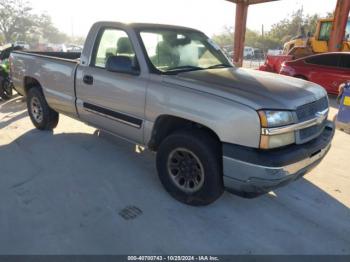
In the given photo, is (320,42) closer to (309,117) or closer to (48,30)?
(309,117)

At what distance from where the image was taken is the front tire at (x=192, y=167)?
312 cm

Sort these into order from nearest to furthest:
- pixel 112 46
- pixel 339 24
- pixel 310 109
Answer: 1. pixel 310 109
2. pixel 112 46
3. pixel 339 24

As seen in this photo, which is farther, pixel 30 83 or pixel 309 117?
pixel 30 83

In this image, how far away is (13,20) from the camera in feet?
214

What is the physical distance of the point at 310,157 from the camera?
10.3 feet

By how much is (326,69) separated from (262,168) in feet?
28.3

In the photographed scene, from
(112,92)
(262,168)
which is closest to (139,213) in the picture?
(262,168)

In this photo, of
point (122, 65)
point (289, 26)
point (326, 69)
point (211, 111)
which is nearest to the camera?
point (211, 111)

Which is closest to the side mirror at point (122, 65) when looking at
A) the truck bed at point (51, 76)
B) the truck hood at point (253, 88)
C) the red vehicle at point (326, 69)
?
the truck hood at point (253, 88)

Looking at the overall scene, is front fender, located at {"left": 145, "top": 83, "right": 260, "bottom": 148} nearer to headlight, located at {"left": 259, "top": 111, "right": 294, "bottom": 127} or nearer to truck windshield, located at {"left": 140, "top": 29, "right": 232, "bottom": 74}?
headlight, located at {"left": 259, "top": 111, "right": 294, "bottom": 127}

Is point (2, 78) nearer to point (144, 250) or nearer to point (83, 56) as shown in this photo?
point (83, 56)

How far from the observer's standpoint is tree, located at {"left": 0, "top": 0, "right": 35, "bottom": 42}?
63250 millimetres

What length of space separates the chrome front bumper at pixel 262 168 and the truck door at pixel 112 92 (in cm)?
126

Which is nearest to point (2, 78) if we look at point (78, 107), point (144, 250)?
point (78, 107)
